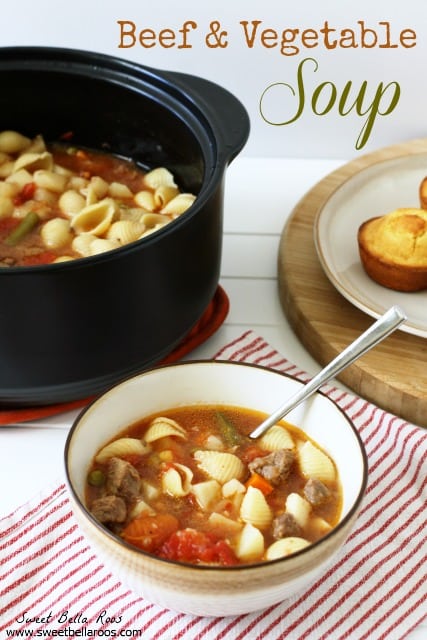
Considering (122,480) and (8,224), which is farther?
(8,224)

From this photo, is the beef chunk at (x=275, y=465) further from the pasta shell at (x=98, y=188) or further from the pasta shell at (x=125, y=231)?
the pasta shell at (x=98, y=188)

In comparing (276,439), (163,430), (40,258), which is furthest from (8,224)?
(276,439)

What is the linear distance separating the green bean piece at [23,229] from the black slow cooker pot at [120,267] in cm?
30

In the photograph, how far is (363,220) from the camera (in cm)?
213

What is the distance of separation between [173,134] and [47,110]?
34 cm

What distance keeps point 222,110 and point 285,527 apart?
808mm

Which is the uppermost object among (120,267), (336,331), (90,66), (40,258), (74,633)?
(90,66)

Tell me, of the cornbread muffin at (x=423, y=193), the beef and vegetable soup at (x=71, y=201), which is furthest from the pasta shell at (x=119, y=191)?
the cornbread muffin at (x=423, y=193)

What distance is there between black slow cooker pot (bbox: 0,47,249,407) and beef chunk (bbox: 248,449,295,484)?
31cm

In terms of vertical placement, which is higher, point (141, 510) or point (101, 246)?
point (101, 246)

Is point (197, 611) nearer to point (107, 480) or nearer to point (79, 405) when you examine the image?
point (107, 480)

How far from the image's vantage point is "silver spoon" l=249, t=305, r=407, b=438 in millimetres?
1449

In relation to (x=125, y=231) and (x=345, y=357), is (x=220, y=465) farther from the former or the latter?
(x=125, y=231)

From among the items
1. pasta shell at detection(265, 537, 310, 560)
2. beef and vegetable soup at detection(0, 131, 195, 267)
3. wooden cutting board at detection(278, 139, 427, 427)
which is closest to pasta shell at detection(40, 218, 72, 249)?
beef and vegetable soup at detection(0, 131, 195, 267)
